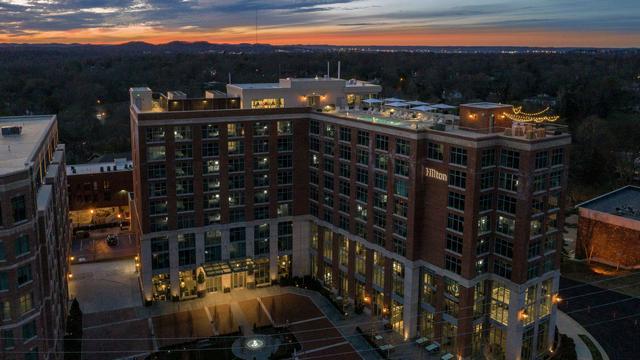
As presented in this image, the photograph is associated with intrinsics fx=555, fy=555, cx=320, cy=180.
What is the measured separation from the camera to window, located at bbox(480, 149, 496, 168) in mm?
55406

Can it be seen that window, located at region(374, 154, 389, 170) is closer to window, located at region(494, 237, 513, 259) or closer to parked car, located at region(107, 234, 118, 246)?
window, located at region(494, 237, 513, 259)

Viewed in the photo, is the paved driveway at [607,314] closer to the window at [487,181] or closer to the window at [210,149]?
the window at [487,181]

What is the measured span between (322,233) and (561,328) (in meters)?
32.9

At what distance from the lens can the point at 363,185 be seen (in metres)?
69.4

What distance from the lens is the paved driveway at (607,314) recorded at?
6358cm

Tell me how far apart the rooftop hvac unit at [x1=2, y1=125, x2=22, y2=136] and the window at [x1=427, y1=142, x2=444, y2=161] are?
160ft

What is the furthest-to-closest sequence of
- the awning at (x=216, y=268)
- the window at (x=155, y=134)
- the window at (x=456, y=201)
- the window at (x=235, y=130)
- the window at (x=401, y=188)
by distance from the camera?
the awning at (x=216, y=268) → the window at (x=235, y=130) → the window at (x=155, y=134) → the window at (x=401, y=188) → the window at (x=456, y=201)

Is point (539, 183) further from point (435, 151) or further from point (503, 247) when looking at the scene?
point (435, 151)

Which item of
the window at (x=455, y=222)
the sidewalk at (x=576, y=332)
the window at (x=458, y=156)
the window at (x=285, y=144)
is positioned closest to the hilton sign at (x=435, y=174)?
the window at (x=458, y=156)

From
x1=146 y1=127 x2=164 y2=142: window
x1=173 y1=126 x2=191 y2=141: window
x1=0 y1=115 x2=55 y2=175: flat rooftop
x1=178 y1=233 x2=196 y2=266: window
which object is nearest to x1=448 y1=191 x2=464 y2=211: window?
x1=173 y1=126 x2=191 y2=141: window

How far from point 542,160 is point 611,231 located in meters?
37.7

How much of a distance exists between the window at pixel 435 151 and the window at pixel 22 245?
A: 40039mm

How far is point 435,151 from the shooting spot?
59.8 meters

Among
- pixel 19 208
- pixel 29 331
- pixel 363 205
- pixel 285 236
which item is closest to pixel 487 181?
pixel 363 205
